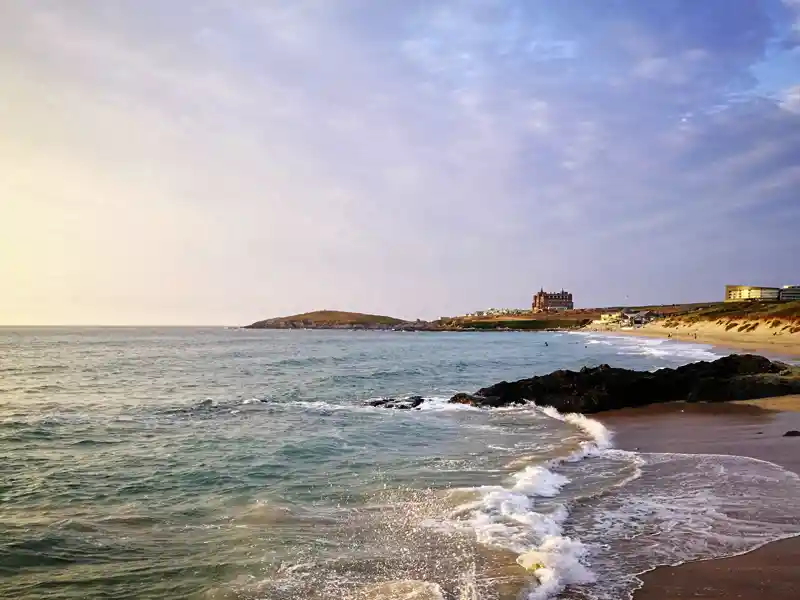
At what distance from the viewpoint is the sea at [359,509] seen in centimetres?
732

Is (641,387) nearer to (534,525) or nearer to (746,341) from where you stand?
(534,525)

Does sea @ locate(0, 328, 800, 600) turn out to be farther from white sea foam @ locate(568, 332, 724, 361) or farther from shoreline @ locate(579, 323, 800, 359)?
shoreline @ locate(579, 323, 800, 359)

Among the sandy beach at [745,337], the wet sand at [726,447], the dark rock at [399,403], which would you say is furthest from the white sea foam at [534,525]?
the sandy beach at [745,337]

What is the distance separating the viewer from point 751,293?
509 feet

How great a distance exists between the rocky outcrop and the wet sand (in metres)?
0.94

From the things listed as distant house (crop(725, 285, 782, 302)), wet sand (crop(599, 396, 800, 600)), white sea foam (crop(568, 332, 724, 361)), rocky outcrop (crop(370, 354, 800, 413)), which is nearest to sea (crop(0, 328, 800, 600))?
wet sand (crop(599, 396, 800, 600))

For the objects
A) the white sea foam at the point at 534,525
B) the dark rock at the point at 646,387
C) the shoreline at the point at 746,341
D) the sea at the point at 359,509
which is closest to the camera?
the white sea foam at the point at 534,525

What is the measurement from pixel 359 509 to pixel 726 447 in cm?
978

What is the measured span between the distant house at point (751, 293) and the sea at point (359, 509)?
5736 inches

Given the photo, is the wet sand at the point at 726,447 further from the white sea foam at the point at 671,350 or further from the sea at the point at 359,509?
the white sea foam at the point at 671,350

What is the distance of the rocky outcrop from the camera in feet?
71.3

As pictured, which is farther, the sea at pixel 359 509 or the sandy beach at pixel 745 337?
the sandy beach at pixel 745 337

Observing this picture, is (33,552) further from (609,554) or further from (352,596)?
(609,554)

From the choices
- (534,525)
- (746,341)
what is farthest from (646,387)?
(746,341)
